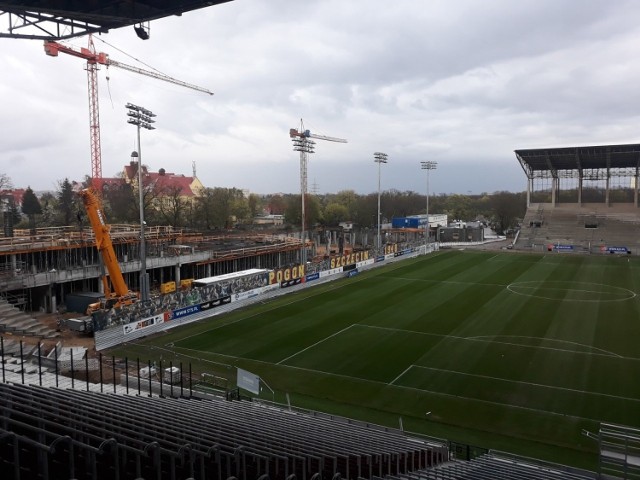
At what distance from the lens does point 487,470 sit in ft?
38.2

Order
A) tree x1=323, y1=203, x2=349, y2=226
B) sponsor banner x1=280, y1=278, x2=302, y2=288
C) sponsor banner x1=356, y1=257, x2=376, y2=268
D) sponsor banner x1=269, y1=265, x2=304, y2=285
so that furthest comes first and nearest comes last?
1. tree x1=323, y1=203, x2=349, y2=226
2. sponsor banner x1=356, y1=257, x2=376, y2=268
3. sponsor banner x1=280, y1=278, x2=302, y2=288
4. sponsor banner x1=269, y1=265, x2=304, y2=285

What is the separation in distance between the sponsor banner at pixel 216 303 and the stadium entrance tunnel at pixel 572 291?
2152cm

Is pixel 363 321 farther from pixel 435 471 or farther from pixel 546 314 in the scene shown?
pixel 435 471

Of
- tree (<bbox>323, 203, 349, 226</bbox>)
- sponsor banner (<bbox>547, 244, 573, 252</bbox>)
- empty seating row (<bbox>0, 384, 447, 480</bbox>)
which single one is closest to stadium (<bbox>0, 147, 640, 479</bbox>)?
empty seating row (<bbox>0, 384, 447, 480</bbox>)

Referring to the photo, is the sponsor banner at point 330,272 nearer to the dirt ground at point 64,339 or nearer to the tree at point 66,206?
the dirt ground at point 64,339

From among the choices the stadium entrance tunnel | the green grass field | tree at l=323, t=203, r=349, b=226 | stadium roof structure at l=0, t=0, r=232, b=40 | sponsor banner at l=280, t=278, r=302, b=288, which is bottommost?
the green grass field

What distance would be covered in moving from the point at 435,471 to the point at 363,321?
1983cm

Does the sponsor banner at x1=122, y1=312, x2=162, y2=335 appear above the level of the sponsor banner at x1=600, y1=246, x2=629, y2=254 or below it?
below

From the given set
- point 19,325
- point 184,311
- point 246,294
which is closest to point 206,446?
point 184,311

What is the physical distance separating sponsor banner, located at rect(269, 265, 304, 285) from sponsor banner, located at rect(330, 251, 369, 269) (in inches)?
226

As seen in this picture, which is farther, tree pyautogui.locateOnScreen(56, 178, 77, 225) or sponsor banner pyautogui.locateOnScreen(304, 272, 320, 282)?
tree pyautogui.locateOnScreen(56, 178, 77, 225)

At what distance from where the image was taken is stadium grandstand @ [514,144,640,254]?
72.8 metres

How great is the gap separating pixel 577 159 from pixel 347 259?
46.9 metres

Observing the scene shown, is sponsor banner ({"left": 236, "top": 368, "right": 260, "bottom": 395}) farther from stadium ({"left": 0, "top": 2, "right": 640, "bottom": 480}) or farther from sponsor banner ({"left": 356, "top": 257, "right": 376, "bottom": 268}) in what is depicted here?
sponsor banner ({"left": 356, "top": 257, "right": 376, "bottom": 268})
